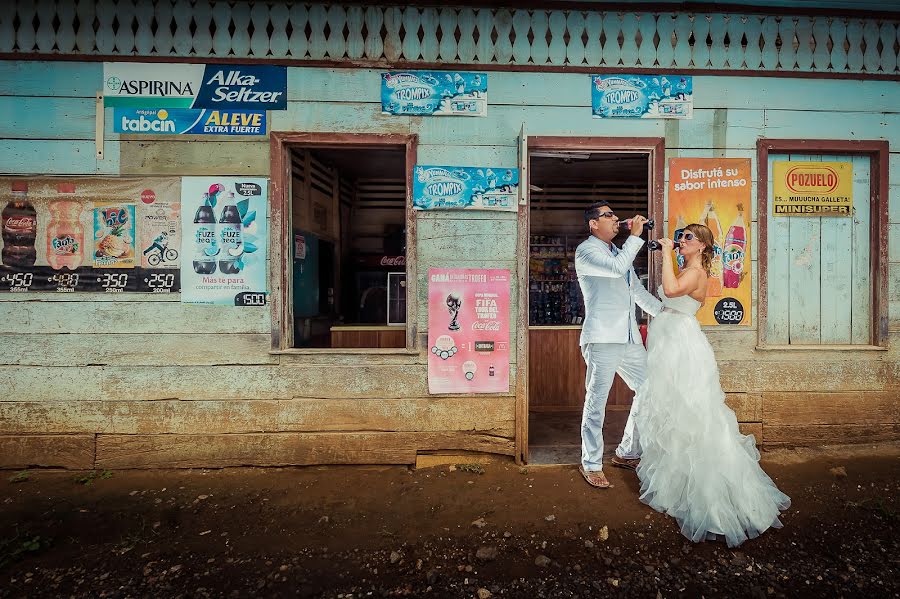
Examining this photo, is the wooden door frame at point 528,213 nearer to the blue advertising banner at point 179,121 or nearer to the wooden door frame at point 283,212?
the wooden door frame at point 283,212

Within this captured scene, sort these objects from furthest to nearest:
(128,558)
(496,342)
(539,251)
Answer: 1. (539,251)
2. (496,342)
3. (128,558)

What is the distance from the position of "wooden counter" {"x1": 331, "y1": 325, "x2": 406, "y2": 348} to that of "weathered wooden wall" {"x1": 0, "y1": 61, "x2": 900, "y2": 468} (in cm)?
83

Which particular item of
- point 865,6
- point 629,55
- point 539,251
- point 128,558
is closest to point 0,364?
point 128,558

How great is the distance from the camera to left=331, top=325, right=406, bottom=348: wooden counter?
16.3 feet

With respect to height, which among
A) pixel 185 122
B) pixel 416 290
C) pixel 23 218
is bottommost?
pixel 416 290

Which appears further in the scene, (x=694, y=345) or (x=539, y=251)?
(x=539, y=251)

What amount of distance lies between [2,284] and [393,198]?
556cm

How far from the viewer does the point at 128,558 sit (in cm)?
290

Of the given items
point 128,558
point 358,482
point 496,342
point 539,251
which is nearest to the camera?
point 128,558

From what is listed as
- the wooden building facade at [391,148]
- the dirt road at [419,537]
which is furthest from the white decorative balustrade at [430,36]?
the dirt road at [419,537]

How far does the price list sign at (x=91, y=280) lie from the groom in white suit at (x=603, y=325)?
3.73 meters

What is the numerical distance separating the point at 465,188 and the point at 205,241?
8.02 ft

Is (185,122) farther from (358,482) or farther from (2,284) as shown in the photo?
(358,482)

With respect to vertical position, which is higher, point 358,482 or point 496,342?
point 496,342
